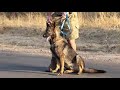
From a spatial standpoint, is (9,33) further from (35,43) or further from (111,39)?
(111,39)

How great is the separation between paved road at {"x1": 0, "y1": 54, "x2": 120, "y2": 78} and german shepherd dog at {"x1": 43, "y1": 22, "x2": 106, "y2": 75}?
0.67 ft

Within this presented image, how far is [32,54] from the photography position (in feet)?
45.7

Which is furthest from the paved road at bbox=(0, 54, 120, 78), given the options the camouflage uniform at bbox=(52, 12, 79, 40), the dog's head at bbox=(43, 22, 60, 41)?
the camouflage uniform at bbox=(52, 12, 79, 40)

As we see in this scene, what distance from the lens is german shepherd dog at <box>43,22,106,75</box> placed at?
10.6 metres

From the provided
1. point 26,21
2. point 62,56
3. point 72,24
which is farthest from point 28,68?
point 26,21

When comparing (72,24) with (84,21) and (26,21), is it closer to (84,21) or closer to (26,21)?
(84,21)

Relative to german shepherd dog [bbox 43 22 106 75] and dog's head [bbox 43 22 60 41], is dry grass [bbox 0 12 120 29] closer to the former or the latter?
german shepherd dog [bbox 43 22 106 75]

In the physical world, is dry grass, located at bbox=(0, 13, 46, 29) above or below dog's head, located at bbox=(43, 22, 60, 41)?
above

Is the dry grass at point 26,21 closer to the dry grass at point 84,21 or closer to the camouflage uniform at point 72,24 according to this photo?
the dry grass at point 84,21

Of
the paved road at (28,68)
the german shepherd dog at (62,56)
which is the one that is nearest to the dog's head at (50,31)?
the german shepherd dog at (62,56)

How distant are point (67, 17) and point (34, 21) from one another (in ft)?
40.2

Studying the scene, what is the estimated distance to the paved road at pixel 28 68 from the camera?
34.7 feet

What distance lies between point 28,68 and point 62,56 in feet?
4.27

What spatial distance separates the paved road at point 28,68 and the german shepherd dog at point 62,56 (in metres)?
0.21
